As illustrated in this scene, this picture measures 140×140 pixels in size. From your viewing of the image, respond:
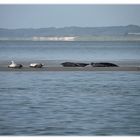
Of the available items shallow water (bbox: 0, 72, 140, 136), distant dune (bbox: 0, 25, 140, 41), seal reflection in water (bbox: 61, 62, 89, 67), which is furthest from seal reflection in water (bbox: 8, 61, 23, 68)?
distant dune (bbox: 0, 25, 140, 41)

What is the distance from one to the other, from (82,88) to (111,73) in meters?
1.92

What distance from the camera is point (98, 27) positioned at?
6355 millimetres

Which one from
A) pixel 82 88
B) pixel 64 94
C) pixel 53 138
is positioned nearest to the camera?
pixel 53 138

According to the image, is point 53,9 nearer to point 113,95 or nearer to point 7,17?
point 7,17

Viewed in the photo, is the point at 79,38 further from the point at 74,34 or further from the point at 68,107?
the point at 68,107

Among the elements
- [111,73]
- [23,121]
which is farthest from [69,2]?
[111,73]

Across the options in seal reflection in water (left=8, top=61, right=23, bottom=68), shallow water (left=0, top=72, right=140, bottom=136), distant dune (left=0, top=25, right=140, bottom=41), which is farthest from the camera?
seal reflection in water (left=8, top=61, right=23, bottom=68)

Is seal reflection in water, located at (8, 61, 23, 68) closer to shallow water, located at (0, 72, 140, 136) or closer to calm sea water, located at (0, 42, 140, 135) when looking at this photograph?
calm sea water, located at (0, 42, 140, 135)

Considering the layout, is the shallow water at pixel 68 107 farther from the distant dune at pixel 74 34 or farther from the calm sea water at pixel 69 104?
the distant dune at pixel 74 34

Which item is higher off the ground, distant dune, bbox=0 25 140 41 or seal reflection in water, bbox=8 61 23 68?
seal reflection in water, bbox=8 61 23 68

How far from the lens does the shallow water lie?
20.3 ft

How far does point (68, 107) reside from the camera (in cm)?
695

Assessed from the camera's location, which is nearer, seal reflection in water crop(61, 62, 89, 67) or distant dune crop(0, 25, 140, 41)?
distant dune crop(0, 25, 140, 41)

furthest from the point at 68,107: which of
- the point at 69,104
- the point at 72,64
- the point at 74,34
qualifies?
the point at 72,64
